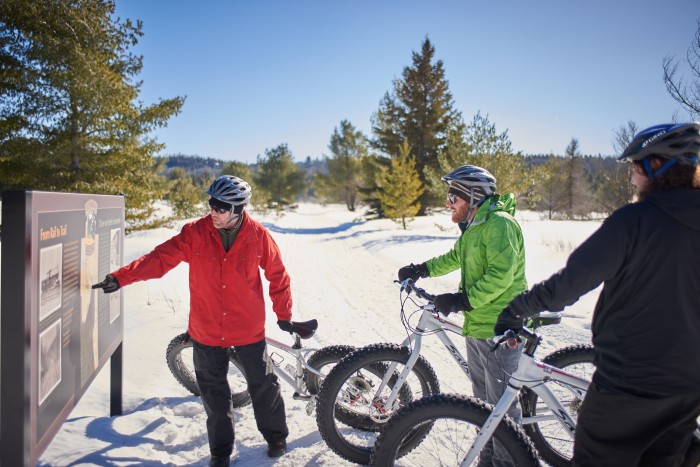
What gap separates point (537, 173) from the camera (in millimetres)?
20500

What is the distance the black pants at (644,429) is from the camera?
177cm

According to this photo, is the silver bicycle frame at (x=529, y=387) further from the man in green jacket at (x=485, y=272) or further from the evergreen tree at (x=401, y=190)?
the evergreen tree at (x=401, y=190)

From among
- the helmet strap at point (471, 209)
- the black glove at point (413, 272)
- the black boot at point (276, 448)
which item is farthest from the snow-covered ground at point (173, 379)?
the helmet strap at point (471, 209)

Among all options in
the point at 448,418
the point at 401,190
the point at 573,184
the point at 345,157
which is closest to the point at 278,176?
the point at 345,157

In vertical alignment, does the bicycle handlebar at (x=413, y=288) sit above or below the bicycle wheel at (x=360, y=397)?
above

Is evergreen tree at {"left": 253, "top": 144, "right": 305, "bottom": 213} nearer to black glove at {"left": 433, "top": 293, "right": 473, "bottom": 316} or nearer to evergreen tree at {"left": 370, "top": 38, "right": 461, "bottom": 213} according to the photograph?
evergreen tree at {"left": 370, "top": 38, "right": 461, "bottom": 213}

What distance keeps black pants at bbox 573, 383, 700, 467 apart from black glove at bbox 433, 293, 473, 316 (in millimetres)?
1161

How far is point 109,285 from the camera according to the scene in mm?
3053

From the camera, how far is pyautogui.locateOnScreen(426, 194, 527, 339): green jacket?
282 cm

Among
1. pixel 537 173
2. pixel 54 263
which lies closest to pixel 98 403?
pixel 54 263

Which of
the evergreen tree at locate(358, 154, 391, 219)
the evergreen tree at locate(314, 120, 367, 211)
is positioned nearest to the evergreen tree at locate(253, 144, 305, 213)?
the evergreen tree at locate(314, 120, 367, 211)

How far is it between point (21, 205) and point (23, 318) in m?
0.57

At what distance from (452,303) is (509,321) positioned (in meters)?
0.77

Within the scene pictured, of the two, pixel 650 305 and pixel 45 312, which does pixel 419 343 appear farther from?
pixel 45 312
